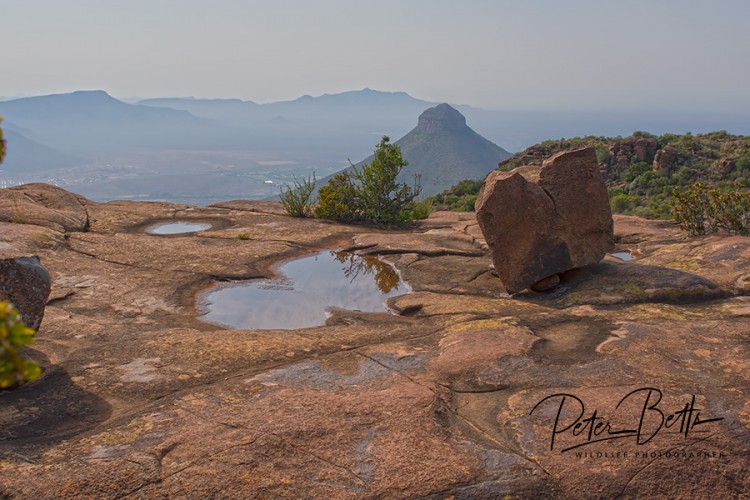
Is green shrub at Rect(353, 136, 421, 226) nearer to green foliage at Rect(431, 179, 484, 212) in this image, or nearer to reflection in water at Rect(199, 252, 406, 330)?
reflection in water at Rect(199, 252, 406, 330)

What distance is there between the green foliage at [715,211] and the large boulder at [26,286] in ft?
41.4

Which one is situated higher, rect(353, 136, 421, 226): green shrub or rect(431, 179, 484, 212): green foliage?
rect(353, 136, 421, 226): green shrub

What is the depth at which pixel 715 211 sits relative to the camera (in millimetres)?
13539

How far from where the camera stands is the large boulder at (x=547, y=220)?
10508 millimetres

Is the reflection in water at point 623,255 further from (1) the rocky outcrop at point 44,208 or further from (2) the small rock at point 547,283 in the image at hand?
(1) the rocky outcrop at point 44,208

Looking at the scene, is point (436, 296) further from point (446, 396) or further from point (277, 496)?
point (277, 496)

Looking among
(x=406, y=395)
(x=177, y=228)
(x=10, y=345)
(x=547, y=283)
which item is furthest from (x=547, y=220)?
(x=177, y=228)

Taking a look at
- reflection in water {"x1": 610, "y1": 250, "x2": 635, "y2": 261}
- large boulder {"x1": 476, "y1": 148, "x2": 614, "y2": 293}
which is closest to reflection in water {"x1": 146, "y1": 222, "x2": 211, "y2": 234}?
large boulder {"x1": 476, "y1": 148, "x2": 614, "y2": 293}

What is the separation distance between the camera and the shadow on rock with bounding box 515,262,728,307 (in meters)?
9.22

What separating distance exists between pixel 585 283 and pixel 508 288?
4.25ft

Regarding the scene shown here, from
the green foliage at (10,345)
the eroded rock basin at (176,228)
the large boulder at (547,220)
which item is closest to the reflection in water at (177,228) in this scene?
the eroded rock basin at (176,228)

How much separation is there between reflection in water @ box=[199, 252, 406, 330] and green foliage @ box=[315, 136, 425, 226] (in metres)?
5.17

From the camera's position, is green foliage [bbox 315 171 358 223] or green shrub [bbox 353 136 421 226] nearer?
green foliage [bbox 315 171 358 223]

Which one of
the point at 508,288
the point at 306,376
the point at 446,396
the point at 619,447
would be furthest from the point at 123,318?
the point at 619,447
